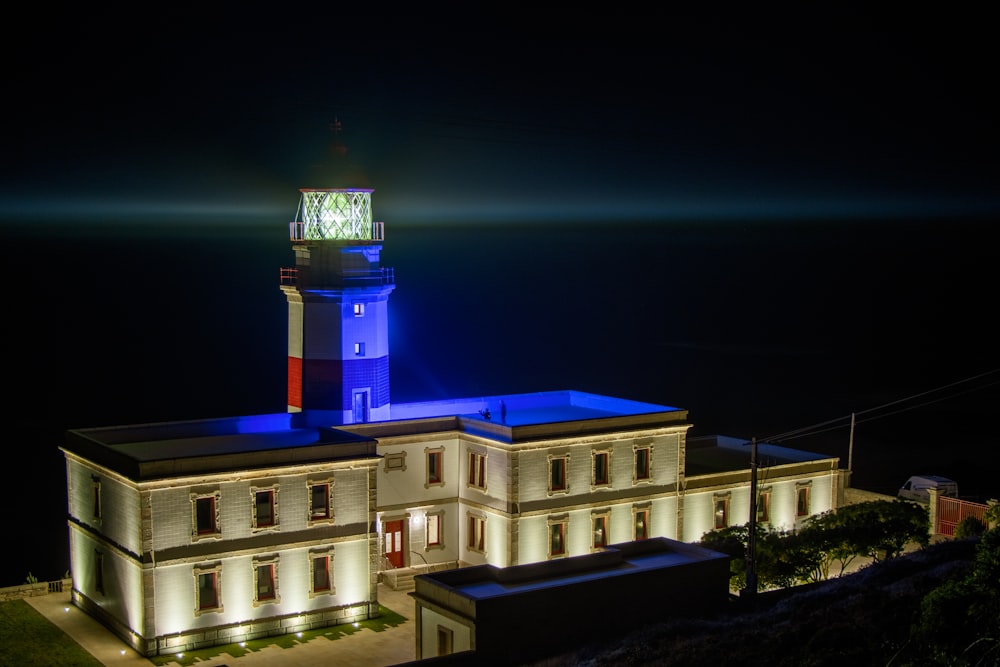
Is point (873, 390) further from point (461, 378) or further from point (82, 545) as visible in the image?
point (82, 545)

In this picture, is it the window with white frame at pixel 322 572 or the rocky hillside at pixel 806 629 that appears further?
the window with white frame at pixel 322 572

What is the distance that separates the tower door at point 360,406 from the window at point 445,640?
10.2 m

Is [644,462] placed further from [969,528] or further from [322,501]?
[322,501]

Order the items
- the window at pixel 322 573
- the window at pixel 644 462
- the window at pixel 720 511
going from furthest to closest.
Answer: the window at pixel 720 511 → the window at pixel 644 462 → the window at pixel 322 573

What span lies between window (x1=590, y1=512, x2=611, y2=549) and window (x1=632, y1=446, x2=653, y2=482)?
157 centimetres

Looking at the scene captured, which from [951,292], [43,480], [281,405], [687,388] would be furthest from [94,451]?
[951,292]

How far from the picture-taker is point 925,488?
40.8 m

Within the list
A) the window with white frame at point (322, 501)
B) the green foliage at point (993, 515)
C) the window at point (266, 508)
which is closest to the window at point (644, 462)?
the green foliage at point (993, 515)

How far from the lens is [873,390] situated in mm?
96812

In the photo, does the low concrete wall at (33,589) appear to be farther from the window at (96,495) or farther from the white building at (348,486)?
the window at (96,495)

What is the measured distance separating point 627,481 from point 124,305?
12037 centimetres

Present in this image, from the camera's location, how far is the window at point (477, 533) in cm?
3188

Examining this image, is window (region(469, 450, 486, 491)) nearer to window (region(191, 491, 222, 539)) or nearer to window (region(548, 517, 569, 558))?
window (region(548, 517, 569, 558))

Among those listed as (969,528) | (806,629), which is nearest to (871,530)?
(969,528)
